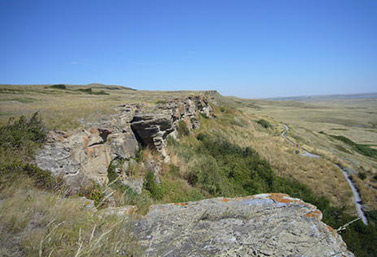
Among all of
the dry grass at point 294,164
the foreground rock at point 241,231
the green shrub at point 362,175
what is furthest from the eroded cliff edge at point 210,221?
the green shrub at point 362,175

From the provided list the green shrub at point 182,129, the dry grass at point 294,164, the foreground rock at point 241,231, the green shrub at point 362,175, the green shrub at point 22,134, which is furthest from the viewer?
the green shrub at point 362,175

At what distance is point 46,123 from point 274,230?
747 cm

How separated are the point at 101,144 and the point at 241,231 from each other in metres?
6.41

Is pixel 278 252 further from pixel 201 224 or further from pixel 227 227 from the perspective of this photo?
pixel 201 224

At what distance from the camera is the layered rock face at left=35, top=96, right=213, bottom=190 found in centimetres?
559

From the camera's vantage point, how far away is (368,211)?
46.5 ft

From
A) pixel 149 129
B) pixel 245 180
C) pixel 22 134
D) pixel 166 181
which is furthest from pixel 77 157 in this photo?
pixel 245 180

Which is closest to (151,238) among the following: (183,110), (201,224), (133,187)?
(201,224)

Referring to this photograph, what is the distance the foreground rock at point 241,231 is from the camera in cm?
255

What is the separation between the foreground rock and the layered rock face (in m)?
3.15

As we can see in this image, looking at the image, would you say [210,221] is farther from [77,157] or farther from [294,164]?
[294,164]

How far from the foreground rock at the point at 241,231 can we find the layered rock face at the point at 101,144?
3.15m

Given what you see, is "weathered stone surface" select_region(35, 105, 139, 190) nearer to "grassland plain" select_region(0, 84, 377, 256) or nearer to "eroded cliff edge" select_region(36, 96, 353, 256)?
"eroded cliff edge" select_region(36, 96, 353, 256)

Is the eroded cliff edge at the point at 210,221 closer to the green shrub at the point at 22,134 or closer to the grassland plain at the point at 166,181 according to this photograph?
the green shrub at the point at 22,134
